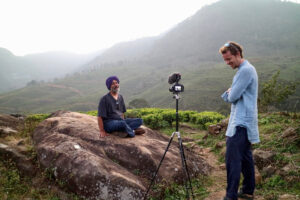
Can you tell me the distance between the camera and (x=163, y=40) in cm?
18675

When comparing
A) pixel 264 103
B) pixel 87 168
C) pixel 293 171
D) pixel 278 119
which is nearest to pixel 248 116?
pixel 293 171

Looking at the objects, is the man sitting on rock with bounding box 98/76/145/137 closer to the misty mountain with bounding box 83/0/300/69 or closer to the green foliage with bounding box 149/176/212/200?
the green foliage with bounding box 149/176/212/200

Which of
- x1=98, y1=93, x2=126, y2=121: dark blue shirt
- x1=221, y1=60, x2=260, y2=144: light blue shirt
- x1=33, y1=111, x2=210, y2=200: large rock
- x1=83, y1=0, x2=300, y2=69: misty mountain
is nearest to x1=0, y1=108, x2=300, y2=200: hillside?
x1=33, y1=111, x2=210, y2=200: large rock

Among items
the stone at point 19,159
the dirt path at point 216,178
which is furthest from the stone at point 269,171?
the stone at point 19,159

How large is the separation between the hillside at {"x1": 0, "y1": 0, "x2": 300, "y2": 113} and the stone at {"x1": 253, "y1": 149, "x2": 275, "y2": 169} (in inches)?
1575

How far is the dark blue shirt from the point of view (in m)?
5.32

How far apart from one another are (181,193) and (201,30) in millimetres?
189885

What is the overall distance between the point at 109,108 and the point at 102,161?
4.91 ft

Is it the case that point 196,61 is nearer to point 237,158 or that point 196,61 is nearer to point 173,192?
point 173,192

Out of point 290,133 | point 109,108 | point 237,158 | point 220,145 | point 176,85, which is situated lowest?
point 220,145

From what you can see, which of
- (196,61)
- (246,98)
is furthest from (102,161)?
(196,61)

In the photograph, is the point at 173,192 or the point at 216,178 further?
the point at 216,178

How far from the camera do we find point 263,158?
5.10 meters

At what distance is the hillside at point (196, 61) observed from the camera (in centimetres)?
7422
